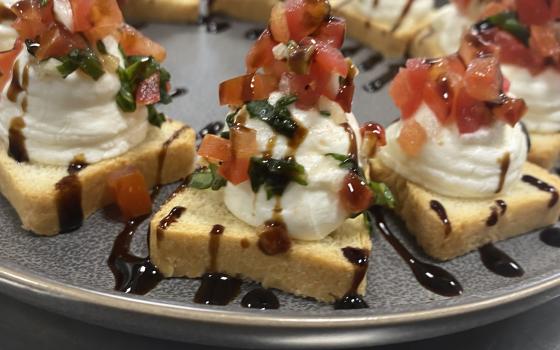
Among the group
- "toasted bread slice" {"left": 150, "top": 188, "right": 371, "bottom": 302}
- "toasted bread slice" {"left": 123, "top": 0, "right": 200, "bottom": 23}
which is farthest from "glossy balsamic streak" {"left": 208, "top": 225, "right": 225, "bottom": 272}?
"toasted bread slice" {"left": 123, "top": 0, "right": 200, "bottom": 23}

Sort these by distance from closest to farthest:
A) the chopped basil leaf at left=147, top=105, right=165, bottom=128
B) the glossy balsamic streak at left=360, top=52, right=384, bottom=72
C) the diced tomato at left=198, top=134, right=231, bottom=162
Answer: the diced tomato at left=198, top=134, right=231, bottom=162 → the chopped basil leaf at left=147, top=105, right=165, bottom=128 → the glossy balsamic streak at left=360, top=52, right=384, bottom=72

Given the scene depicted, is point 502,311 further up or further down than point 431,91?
further down

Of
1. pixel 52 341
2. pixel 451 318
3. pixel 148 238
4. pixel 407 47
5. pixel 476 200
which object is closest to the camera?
pixel 451 318

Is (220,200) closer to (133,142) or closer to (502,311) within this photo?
(133,142)

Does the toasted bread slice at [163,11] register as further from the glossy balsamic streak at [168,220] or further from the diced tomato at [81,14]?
the glossy balsamic streak at [168,220]

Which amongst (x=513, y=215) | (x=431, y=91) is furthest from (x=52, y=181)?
(x=513, y=215)

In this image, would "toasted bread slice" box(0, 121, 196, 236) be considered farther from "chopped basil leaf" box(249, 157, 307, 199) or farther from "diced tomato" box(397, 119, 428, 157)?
"diced tomato" box(397, 119, 428, 157)
